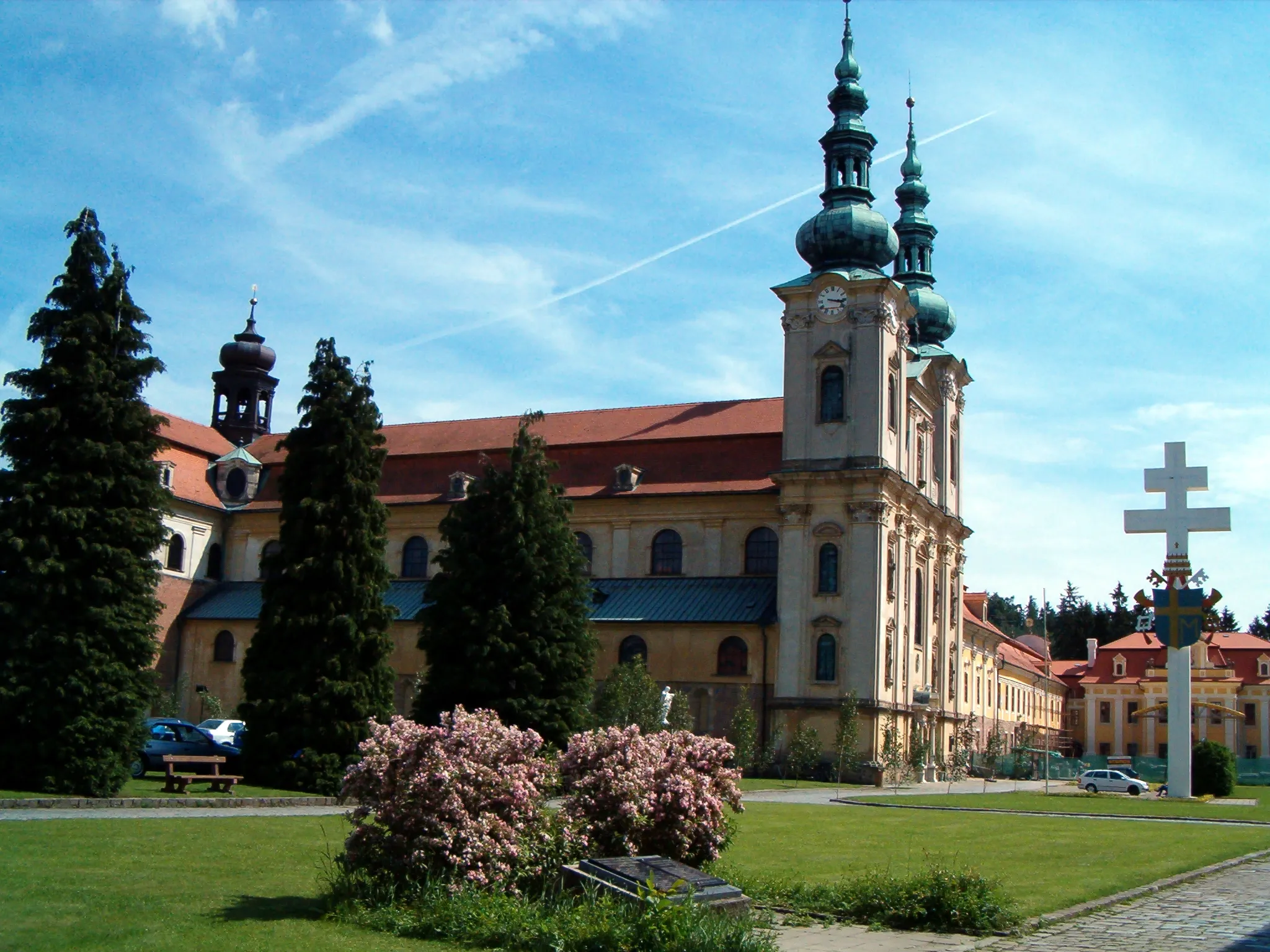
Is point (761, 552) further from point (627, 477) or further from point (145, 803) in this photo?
point (145, 803)

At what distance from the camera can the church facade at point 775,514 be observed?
167ft

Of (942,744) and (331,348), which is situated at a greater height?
(331,348)

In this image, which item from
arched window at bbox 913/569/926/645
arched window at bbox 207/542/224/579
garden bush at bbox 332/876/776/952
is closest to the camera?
garden bush at bbox 332/876/776/952

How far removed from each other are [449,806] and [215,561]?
178ft

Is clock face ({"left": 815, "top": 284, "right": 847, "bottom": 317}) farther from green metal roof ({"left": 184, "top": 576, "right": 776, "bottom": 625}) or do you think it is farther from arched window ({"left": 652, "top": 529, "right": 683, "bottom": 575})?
arched window ({"left": 652, "top": 529, "right": 683, "bottom": 575})

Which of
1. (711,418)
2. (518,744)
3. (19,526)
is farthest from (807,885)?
(711,418)

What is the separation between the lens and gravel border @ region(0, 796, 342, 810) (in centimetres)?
2333

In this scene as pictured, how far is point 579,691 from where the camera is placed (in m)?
40.1

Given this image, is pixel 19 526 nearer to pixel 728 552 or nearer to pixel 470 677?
pixel 470 677

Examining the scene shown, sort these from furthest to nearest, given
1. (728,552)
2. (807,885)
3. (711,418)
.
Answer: (711,418)
(728,552)
(807,885)

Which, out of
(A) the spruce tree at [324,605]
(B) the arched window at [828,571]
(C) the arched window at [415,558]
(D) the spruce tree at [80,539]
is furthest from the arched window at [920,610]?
(D) the spruce tree at [80,539]

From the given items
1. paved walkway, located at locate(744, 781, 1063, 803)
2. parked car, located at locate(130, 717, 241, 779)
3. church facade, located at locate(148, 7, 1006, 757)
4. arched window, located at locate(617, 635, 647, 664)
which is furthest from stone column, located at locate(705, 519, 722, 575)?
parked car, located at locate(130, 717, 241, 779)

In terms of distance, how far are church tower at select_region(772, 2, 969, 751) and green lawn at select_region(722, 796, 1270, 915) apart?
67.6 ft

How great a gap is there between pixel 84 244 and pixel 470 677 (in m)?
17.3
